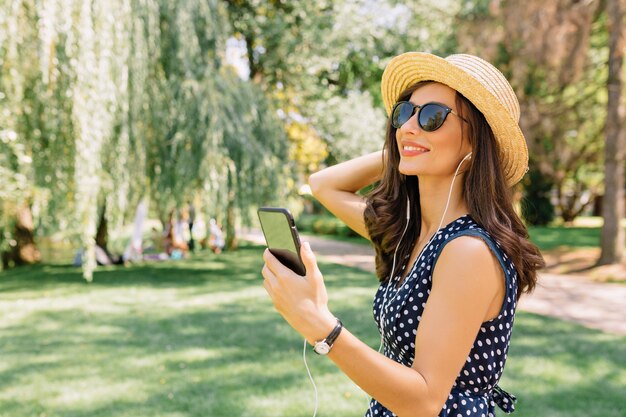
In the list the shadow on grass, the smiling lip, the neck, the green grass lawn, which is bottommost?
the shadow on grass

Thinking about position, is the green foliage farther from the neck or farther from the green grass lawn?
the neck

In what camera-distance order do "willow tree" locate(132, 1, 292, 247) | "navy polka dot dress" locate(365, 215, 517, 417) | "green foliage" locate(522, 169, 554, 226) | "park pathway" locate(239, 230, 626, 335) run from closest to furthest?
1. "navy polka dot dress" locate(365, 215, 517, 417)
2. "park pathway" locate(239, 230, 626, 335)
3. "willow tree" locate(132, 1, 292, 247)
4. "green foliage" locate(522, 169, 554, 226)

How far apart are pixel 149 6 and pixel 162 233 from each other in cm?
884

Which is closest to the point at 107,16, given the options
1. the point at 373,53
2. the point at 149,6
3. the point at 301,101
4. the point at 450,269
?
the point at 149,6

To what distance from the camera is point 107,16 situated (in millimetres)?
7586

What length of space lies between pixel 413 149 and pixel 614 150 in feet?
36.6

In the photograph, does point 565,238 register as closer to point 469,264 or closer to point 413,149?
point 413,149

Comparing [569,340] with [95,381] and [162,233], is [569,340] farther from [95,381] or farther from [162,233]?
[162,233]

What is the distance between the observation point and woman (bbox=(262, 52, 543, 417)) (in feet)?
4.13

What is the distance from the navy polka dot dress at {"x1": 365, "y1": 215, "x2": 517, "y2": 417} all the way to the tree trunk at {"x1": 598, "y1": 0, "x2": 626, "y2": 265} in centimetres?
1107

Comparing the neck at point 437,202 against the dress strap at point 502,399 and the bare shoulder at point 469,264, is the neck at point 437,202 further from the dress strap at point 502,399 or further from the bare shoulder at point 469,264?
the dress strap at point 502,399

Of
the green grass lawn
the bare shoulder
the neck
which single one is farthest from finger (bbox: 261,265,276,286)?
the green grass lawn

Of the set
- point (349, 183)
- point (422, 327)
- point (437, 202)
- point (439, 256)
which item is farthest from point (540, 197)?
point (422, 327)

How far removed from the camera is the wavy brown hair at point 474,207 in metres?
1.47
